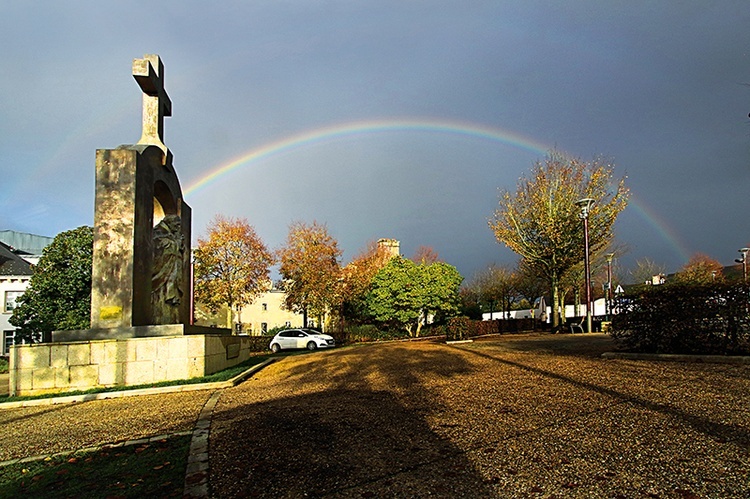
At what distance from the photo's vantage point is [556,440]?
494 cm

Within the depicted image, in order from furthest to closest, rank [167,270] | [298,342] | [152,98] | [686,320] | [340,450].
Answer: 1. [298,342]
2. [152,98]
3. [167,270]
4. [686,320]
5. [340,450]

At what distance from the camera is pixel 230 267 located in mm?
37344

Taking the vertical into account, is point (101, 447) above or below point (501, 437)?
below

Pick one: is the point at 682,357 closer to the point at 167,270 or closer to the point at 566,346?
Answer: the point at 566,346

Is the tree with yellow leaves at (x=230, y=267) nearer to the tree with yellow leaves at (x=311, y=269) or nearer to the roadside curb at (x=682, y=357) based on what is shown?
the tree with yellow leaves at (x=311, y=269)

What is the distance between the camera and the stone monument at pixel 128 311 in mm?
11336

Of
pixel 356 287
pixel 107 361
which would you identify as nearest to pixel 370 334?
pixel 356 287

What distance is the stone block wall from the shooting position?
11.2 metres

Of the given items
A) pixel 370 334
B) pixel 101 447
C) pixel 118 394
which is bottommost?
pixel 370 334

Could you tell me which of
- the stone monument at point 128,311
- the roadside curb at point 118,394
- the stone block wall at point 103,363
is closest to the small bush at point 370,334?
the stone monument at point 128,311

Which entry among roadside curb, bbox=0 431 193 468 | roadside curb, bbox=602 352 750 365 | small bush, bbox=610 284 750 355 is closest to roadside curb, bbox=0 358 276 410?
roadside curb, bbox=0 431 193 468

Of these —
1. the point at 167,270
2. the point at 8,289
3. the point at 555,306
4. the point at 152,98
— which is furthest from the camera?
the point at 8,289

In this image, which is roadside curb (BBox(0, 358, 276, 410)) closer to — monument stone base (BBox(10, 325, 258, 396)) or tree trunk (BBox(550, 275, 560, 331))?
monument stone base (BBox(10, 325, 258, 396))

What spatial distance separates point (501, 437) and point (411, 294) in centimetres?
3352
